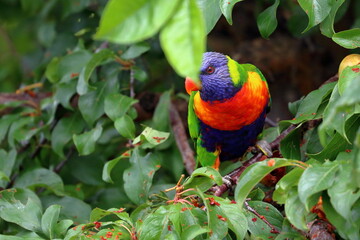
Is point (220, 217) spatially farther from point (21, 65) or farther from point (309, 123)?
point (21, 65)

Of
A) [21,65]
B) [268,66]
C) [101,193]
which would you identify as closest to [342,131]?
[101,193]

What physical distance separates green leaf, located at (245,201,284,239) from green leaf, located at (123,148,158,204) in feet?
1.69

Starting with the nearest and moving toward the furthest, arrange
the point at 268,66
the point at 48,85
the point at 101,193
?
the point at 101,193, the point at 48,85, the point at 268,66

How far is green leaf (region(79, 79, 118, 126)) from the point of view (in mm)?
2404

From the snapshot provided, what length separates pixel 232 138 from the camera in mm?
2344

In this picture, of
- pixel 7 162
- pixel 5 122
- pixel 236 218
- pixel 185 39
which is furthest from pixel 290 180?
pixel 5 122

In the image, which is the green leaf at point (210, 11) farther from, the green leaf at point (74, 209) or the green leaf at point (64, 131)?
the green leaf at point (64, 131)

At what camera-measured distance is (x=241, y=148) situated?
94.2 inches

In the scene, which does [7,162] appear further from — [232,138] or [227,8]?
[227,8]

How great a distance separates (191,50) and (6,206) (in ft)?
4.03

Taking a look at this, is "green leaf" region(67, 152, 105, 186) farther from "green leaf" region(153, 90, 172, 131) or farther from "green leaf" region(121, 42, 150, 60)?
"green leaf" region(121, 42, 150, 60)

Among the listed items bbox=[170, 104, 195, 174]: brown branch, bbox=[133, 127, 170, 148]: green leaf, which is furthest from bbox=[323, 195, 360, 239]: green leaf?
bbox=[170, 104, 195, 174]: brown branch

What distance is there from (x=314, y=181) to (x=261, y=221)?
0.38m

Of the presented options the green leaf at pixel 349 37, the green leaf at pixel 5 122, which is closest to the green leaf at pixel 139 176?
the green leaf at pixel 5 122
